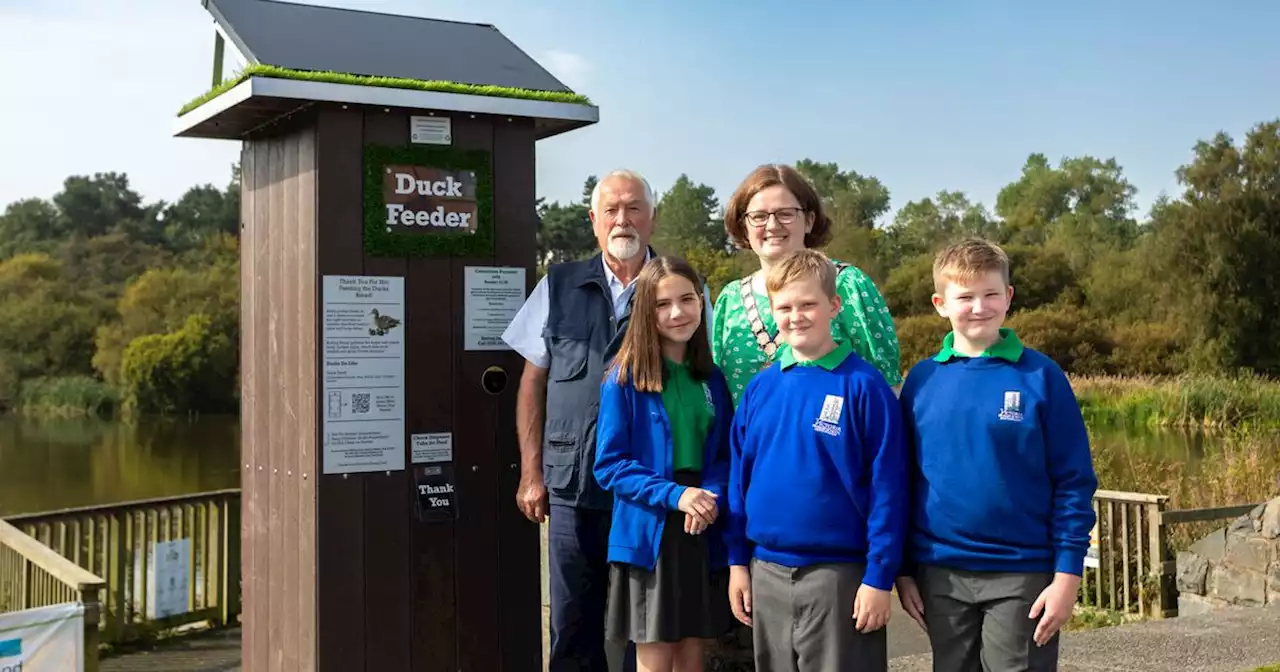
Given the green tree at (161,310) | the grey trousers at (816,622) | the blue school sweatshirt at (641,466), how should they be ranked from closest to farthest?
the grey trousers at (816,622) < the blue school sweatshirt at (641,466) < the green tree at (161,310)

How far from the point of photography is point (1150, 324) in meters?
30.2

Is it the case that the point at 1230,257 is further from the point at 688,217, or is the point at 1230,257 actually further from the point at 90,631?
the point at 90,631

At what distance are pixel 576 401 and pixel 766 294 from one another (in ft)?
2.21

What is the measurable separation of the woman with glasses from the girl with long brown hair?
0.20 meters

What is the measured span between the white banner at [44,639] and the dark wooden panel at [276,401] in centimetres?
168

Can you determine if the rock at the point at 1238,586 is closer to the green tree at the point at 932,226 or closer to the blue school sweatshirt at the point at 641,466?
the blue school sweatshirt at the point at 641,466

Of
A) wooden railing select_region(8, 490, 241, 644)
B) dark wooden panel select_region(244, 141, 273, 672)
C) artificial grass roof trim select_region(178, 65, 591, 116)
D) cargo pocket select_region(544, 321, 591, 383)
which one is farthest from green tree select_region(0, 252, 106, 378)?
cargo pocket select_region(544, 321, 591, 383)

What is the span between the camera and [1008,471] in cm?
257

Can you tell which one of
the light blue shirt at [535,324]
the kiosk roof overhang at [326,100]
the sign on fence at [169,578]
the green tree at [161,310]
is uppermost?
the green tree at [161,310]

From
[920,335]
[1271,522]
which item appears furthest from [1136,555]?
[920,335]

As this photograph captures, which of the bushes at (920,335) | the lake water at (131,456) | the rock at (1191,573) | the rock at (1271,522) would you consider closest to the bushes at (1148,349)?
the bushes at (920,335)

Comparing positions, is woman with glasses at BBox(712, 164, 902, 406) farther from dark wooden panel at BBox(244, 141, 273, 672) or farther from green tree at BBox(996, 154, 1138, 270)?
green tree at BBox(996, 154, 1138, 270)

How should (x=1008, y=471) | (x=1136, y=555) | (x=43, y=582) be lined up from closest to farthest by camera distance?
(x=1008, y=471) < (x=43, y=582) < (x=1136, y=555)

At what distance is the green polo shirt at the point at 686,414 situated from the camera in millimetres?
3014
